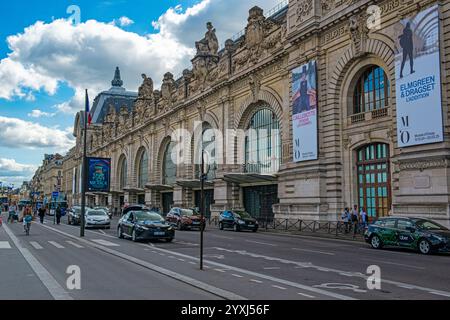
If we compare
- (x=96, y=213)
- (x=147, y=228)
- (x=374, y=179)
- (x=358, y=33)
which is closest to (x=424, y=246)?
(x=374, y=179)

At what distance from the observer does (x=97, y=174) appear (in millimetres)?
31359

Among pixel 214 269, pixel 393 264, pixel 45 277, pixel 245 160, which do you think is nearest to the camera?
pixel 45 277

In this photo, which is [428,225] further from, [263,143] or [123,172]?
[123,172]

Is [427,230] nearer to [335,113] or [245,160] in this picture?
[335,113]

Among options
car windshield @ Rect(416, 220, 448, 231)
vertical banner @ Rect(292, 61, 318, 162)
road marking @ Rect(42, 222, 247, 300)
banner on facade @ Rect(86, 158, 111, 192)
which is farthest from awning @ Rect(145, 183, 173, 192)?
road marking @ Rect(42, 222, 247, 300)

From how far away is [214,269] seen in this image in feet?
43.5

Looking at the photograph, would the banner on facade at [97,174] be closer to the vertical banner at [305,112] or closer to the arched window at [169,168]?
the vertical banner at [305,112]

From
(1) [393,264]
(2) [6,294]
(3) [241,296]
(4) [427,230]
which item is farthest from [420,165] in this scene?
(2) [6,294]

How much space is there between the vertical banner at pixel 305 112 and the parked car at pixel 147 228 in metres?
13.8

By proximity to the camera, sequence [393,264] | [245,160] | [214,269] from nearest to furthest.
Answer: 1. [214,269]
2. [393,264]
3. [245,160]

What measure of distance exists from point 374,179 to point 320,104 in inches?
267

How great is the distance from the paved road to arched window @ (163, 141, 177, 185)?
43.4m

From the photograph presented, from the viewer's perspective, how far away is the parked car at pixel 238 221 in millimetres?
33719

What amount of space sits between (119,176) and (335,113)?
63127 mm
